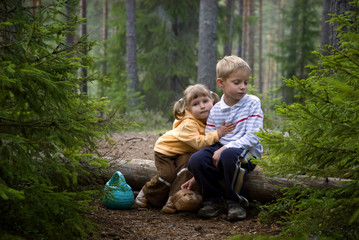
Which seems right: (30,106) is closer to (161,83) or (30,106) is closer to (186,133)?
(186,133)

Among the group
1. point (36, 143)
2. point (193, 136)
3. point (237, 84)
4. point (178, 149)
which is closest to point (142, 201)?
point (178, 149)

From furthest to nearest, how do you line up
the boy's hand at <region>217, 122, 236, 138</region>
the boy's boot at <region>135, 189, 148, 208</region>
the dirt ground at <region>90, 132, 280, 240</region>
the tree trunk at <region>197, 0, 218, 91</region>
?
the tree trunk at <region>197, 0, 218, 91</region>, the boy's boot at <region>135, 189, 148, 208</region>, the boy's hand at <region>217, 122, 236, 138</region>, the dirt ground at <region>90, 132, 280, 240</region>

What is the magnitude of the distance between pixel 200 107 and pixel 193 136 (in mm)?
419

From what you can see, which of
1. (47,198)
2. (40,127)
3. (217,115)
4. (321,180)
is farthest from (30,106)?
(321,180)

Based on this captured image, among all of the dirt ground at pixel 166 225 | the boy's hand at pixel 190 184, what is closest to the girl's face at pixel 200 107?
the boy's hand at pixel 190 184

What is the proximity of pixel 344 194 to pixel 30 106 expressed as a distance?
257 centimetres

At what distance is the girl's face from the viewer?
4660 mm

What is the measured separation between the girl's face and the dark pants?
0.46 metres

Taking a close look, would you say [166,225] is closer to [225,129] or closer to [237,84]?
[225,129]

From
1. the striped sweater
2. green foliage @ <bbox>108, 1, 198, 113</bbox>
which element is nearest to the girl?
the striped sweater

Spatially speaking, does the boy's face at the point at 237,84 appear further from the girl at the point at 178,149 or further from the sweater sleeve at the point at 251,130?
the girl at the point at 178,149

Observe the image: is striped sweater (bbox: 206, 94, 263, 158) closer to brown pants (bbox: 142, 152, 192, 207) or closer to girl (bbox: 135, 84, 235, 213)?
girl (bbox: 135, 84, 235, 213)

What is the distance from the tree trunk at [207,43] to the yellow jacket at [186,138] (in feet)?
21.6

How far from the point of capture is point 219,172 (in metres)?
4.35
